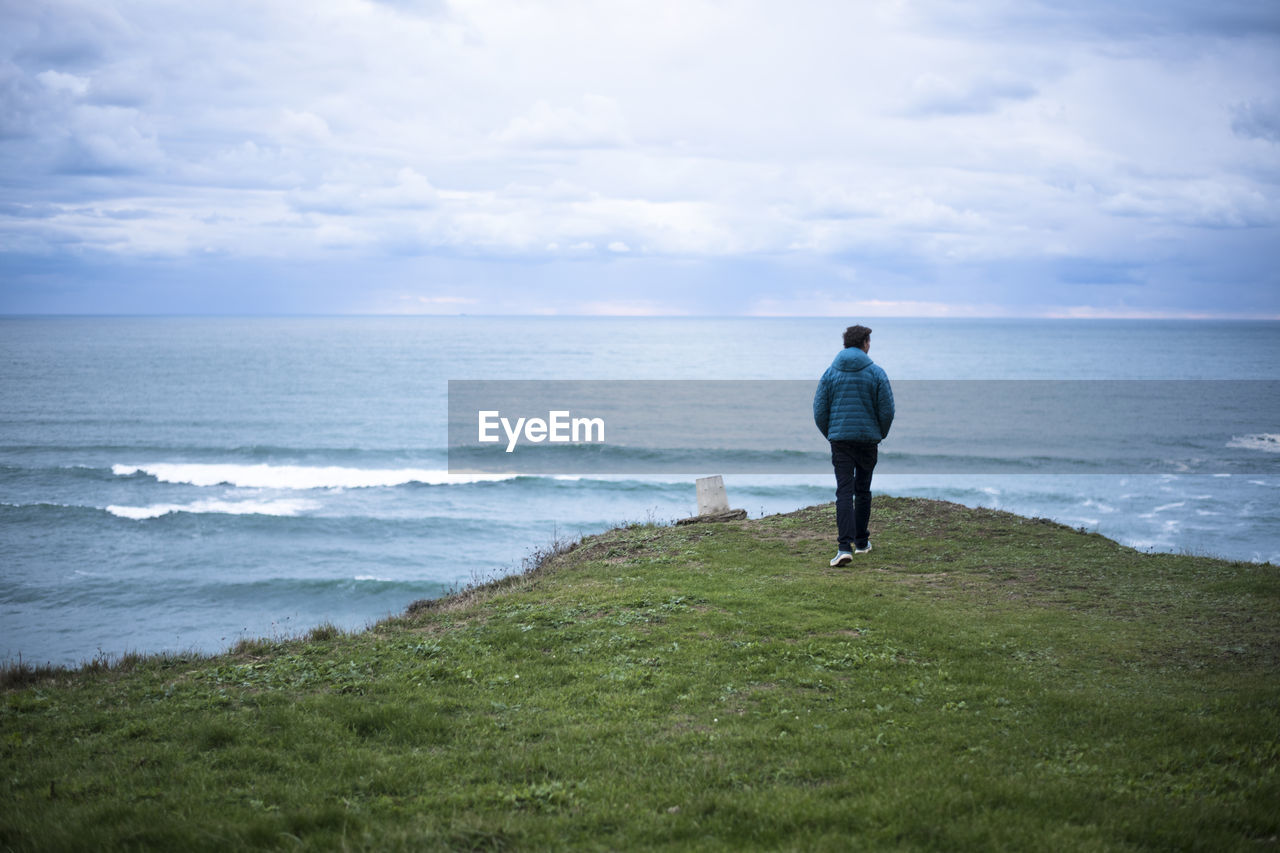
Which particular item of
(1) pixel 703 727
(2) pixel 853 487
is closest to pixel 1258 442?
(2) pixel 853 487

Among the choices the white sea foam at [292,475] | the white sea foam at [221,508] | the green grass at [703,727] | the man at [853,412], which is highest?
the man at [853,412]

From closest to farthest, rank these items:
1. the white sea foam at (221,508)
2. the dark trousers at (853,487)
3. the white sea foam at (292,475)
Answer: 1. the dark trousers at (853,487)
2. the white sea foam at (221,508)
3. the white sea foam at (292,475)

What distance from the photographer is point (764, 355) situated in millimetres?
132000

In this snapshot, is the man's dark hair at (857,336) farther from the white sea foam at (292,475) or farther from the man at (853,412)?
the white sea foam at (292,475)

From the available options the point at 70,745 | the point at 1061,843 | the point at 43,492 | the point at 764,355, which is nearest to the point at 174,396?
the point at 43,492

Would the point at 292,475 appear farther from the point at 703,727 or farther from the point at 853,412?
the point at 703,727

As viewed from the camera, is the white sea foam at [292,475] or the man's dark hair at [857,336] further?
the white sea foam at [292,475]

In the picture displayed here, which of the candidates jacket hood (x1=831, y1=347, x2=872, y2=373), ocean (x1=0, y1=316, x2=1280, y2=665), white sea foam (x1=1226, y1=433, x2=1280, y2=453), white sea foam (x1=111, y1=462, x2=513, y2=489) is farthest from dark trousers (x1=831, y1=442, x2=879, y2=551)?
white sea foam (x1=1226, y1=433, x2=1280, y2=453)

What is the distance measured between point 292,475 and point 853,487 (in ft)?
115

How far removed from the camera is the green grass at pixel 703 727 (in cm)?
437

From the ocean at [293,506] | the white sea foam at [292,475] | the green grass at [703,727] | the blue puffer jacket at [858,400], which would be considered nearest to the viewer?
the green grass at [703,727]

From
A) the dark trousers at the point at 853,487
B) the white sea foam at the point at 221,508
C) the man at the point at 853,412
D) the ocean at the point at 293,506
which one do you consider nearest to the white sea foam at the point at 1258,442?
the ocean at the point at 293,506

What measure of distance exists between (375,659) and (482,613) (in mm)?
2028

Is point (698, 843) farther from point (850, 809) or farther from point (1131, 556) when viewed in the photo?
point (1131, 556)
